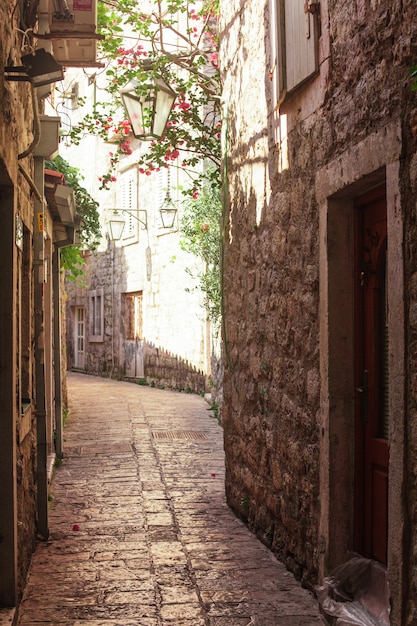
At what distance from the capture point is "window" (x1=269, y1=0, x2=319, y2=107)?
174 inches

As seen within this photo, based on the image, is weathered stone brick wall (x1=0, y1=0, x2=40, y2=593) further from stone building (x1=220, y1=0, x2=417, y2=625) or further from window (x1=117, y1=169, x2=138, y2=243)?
window (x1=117, y1=169, x2=138, y2=243)

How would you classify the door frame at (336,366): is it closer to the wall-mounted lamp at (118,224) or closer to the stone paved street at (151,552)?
the stone paved street at (151,552)

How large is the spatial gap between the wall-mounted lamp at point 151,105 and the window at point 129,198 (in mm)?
11251

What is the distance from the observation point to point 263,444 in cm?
570

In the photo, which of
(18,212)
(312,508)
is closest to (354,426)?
(312,508)

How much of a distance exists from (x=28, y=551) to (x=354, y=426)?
85.4 inches

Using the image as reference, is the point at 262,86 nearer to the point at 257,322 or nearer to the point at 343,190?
the point at 257,322

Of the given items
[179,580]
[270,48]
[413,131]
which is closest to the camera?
[413,131]

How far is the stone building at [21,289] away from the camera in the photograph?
3906 millimetres

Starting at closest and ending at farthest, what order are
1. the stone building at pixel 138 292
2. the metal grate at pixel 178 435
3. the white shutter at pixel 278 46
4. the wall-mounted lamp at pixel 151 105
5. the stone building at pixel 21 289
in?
the stone building at pixel 21 289, the white shutter at pixel 278 46, the wall-mounted lamp at pixel 151 105, the metal grate at pixel 178 435, the stone building at pixel 138 292

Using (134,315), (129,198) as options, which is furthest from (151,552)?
(129,198)

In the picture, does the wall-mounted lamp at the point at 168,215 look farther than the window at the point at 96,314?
No

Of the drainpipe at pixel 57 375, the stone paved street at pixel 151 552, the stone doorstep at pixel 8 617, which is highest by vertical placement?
the drainpipe at pixel 57 375

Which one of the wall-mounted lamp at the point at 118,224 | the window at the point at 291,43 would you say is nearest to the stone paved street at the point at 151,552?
the window at the point at 291,43
